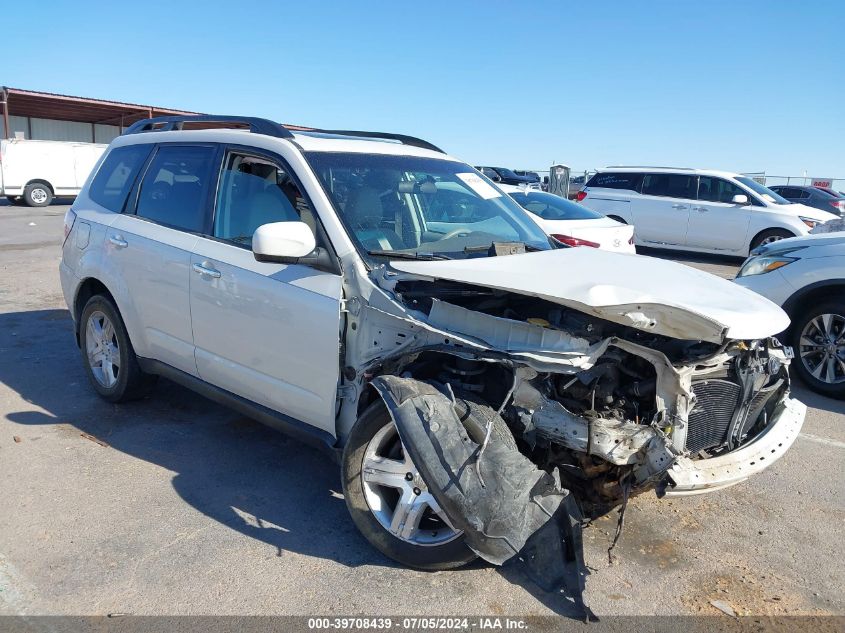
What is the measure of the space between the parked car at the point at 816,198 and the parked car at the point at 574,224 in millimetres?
14865

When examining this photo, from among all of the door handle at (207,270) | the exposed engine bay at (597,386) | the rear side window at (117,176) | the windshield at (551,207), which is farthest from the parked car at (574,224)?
the exposed engine bay at (597,386)

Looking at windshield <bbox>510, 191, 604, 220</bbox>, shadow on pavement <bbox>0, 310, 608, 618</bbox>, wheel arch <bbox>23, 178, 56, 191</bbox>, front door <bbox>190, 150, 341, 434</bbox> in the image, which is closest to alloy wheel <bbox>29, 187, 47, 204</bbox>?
wheel arch <bbox>23, 178, 56, 191</bbox>

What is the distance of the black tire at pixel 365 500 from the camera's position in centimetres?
298

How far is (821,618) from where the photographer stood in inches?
116

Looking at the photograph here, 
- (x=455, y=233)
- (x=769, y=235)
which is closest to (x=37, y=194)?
(x=769, y=235)

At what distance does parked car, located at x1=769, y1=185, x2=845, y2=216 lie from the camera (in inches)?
853

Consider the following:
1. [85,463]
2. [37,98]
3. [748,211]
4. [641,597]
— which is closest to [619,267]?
[641,597]

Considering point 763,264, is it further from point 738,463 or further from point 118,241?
point 118,241

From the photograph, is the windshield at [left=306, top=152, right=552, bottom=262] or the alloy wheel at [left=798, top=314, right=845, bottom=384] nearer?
the windshield at [left=306, top=152, right=552, bottom=262]

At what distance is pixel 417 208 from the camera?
4.10m

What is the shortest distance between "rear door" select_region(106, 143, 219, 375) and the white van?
20.8 meters

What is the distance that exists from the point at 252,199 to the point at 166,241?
2.34 ft

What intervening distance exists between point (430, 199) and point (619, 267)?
129 centimetres

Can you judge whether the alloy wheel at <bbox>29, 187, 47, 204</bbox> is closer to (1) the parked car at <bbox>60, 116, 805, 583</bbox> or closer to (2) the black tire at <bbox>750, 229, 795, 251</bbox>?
(2) the black tire at <bbox>750, 229, 795, 251</bbox>
